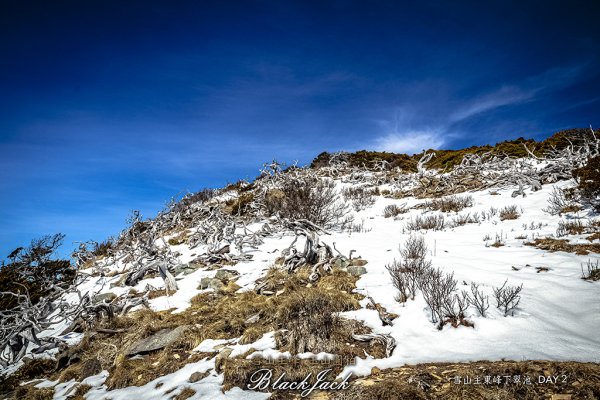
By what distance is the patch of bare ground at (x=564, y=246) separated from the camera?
5.34 metres

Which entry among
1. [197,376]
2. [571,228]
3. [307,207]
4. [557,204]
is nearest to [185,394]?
[197,376]

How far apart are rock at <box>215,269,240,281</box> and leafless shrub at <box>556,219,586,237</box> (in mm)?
7734

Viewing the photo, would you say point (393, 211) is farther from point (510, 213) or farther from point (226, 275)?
point (226, 275)

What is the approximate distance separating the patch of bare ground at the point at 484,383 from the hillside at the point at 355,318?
1 cm

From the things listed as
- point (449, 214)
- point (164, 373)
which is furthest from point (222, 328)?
point (449, 214)

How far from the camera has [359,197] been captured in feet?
51.9

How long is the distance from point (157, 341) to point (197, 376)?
5.03ft

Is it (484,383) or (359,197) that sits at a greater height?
(359,197)

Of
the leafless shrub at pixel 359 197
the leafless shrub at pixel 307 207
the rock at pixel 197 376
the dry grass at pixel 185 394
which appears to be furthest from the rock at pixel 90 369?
the leafless shrub at pixel 359 197

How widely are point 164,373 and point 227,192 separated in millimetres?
20238

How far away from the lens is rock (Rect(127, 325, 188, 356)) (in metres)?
4.46

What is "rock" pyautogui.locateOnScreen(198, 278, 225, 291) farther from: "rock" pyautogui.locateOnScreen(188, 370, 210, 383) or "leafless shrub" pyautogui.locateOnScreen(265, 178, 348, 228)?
"leafless shrub" pyautogui.locateOnScreen(265, 178, 348, 228)

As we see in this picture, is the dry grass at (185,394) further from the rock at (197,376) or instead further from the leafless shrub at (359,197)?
the leafless shrub at (359,197)

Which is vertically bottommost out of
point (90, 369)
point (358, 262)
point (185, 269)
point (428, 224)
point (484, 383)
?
point (90, 369)
